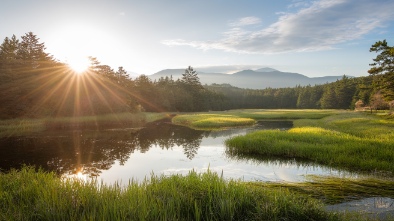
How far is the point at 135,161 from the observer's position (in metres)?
20.9

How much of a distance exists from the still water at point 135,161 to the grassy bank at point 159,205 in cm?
423

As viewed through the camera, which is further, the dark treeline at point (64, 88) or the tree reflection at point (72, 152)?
the dark treeline at point (64, 88)

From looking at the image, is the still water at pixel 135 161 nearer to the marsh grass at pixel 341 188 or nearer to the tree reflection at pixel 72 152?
the tree reflection at pixel 72 152

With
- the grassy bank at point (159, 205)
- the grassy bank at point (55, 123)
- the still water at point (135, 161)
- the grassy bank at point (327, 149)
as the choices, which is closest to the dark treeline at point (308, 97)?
the grassy bank at point (55, 123)

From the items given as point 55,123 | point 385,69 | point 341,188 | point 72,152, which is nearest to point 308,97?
point 385,69

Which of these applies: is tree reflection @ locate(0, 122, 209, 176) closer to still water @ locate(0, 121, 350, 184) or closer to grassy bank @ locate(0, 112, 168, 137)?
still water @ locate(0, 121, 350, 184)

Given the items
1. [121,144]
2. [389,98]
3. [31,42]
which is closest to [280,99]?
[389,98]

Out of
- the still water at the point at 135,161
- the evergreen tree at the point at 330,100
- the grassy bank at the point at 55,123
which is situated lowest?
the still water at the point at 135,161

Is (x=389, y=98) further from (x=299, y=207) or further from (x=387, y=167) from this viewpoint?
(x=299, y=207)

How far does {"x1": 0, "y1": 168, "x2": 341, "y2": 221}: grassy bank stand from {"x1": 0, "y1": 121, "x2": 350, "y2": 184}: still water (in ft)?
13.9

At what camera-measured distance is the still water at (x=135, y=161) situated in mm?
16469

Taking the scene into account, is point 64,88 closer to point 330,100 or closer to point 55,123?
point 55,123

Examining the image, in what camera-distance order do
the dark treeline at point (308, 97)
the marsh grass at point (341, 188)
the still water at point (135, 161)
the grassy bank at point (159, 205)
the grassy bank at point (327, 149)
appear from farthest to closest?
the dark treeline at point (308, 97)
the grassy bank at point (327, 149)
the still water at point (135, 161)
the marsh grass at point (341, 188)
the grassy bank at point (159, 205)

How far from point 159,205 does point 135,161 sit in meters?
14.1
